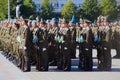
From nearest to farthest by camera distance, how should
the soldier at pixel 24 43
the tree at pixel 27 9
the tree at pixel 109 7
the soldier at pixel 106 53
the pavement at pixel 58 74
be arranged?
the pavement at pixel 58 74, the soldier at pixel 24 43, the soldier at pixel 106 53, the tree at pixel 27 9, the tree at pixel 109 7

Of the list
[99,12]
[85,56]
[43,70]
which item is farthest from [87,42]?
[99,12]

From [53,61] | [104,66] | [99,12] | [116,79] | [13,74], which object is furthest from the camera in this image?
[99,12]

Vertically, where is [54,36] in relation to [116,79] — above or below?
above

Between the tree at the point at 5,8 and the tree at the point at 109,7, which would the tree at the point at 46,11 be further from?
the tree at the point at 5,8

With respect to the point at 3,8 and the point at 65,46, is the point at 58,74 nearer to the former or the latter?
the point at 65,46

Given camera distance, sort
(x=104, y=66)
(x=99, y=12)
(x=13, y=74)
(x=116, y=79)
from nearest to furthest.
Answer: (x=116, y=79) < (x=13, y=74) < (x=104, y=66) < (x=99, y=12)

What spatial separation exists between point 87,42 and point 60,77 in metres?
2.39

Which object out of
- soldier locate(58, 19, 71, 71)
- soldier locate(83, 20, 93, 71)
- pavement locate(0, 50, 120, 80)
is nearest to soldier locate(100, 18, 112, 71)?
pavement locate(0, 50, 120, 80)

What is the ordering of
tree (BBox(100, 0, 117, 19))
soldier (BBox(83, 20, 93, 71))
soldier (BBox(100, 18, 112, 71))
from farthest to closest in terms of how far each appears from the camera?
tree (BBox(100, 0, 117, 19)), soldier (BBox(100, 18, 112, 71)), soldier (BBox(83, 20, 93, 71))

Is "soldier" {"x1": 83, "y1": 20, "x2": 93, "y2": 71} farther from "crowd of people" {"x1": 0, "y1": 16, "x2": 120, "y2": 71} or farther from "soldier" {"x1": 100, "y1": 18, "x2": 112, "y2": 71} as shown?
"soldier" {"x1": 100, "y1": 18, "x2": 112, "y2": 71}

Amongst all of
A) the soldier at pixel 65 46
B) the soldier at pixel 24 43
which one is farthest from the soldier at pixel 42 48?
the soldier at pixel 65 46

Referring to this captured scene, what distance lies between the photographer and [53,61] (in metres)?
19.6

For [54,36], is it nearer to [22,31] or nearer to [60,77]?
[22,31]

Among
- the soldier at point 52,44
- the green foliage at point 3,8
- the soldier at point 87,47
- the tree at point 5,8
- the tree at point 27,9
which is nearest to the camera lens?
the soldier at point 87,47
